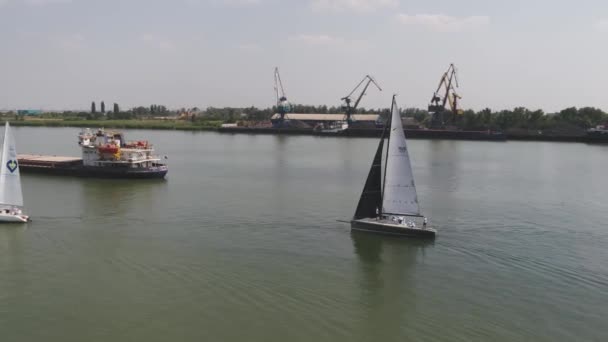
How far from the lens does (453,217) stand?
1129 inches

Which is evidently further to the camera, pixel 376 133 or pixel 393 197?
pixel 376 133

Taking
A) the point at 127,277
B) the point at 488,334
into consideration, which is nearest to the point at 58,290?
the point at 127,277

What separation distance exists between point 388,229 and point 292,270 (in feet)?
21.9

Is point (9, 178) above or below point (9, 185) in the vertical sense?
above

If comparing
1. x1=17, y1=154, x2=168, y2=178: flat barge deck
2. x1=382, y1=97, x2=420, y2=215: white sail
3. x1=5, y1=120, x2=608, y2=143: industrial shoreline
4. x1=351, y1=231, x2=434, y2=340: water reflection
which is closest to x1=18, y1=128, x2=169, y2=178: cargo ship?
x1=17, y1=154, x2=168, y2=178: flat barge deck

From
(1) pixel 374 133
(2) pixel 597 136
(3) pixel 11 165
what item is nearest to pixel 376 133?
(1) pixel 374 133

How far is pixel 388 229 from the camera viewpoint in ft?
78.7

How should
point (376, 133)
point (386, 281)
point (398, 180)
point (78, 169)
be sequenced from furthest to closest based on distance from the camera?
point (376, 133)
point (78, 169)
point (398, 180)
point (386, 281)

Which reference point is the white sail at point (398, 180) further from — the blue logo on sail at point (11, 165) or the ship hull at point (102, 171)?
the ship hull at point (102, 171)

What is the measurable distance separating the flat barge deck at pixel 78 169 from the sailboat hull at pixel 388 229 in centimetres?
2463

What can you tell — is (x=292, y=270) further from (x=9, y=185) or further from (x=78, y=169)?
(x=78, y=169)

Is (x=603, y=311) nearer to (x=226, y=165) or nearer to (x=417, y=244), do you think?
(x=417, y=244)

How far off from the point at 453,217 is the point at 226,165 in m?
32.6

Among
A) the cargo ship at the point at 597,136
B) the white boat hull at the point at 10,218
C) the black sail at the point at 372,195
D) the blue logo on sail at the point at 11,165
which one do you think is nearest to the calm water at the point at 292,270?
the white boat hull at the point at 10,218
